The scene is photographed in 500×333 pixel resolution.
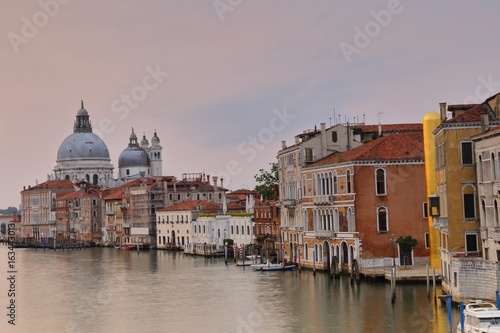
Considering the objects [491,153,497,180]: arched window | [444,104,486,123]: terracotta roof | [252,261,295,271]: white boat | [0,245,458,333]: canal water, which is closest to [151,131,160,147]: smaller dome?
[0,245,458,333]: canal water

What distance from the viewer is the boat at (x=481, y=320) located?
19750 mm

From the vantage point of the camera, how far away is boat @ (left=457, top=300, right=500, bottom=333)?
19.8 m

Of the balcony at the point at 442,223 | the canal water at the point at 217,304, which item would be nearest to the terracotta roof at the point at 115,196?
the canal water at the point at 217,304

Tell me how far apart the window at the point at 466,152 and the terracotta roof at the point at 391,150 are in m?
10.6

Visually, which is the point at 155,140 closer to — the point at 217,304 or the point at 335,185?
the point at 335,185

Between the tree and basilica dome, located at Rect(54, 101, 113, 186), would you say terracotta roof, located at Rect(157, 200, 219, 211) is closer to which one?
the tree

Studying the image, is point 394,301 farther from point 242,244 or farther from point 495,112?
point 242,244

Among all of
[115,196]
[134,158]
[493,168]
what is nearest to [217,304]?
[493,168]

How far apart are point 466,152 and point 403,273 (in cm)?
803

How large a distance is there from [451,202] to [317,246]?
15.1m

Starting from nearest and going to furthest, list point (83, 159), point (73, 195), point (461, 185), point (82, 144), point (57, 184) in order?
point (461, 185), point (73, 195), point (57, 184), point (83, 159), point (82, 144)

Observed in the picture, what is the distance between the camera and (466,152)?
25.9 m

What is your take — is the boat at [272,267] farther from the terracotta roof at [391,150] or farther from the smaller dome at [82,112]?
the smaller dome at [82,112]

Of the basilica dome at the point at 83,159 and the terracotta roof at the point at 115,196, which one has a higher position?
the basilica dome at the point at 83,159
